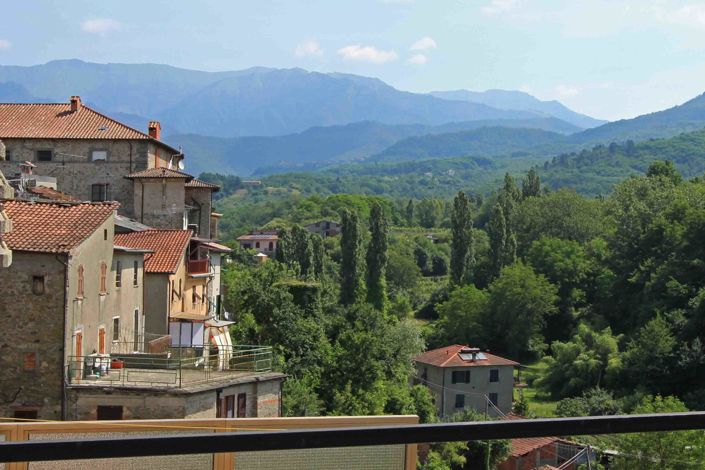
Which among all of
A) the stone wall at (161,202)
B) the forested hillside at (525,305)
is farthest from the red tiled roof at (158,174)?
the forested hillside at (525,305)

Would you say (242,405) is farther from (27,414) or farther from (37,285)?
(37,285)

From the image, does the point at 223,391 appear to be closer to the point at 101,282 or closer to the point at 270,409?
the point at 270,409

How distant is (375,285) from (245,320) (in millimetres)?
40528

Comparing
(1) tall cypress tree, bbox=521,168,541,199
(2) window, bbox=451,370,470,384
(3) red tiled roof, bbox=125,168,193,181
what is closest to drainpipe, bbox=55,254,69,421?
(3) red tiled roof, bbox=125,168,193,181

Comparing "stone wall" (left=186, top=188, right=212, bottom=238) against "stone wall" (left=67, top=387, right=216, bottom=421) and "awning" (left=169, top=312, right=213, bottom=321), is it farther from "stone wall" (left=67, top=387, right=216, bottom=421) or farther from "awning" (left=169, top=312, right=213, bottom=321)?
"stone wall" (left=67, top=387, right=216, bottom=421)

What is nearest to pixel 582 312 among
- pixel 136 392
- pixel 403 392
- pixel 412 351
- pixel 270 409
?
pixel 412 351

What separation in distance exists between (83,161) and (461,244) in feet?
172

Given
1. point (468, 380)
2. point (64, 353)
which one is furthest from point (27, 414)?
point (468, 380)

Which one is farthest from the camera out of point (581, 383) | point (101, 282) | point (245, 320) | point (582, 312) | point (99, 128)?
point (582, 312)

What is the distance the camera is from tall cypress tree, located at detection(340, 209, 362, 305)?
75812 millimetres

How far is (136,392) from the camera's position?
70.7ft

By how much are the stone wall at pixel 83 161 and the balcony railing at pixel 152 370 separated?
664 inches

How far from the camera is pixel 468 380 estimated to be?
60.6 meters

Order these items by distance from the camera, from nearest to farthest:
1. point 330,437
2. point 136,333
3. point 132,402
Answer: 1. point 330,437
2. point 132,402
3. point 136,333
